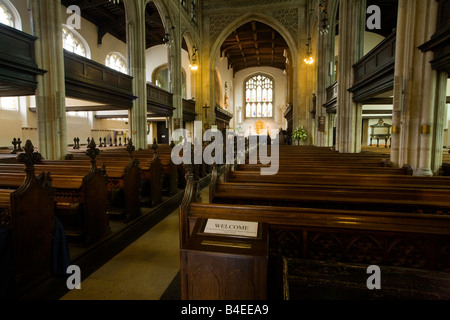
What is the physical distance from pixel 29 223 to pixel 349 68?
8.72m

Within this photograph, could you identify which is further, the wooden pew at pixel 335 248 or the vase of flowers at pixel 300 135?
the vase of flowers at pixel 300 135

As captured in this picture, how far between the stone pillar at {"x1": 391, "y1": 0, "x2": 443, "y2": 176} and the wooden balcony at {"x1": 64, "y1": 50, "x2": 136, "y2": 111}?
315 inches

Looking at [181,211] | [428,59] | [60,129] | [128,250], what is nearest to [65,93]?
[60,129]


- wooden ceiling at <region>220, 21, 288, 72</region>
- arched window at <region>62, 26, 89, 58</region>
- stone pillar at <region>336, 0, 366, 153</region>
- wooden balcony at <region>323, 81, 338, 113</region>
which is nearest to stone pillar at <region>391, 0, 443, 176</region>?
stone pillar at <region>336, 0, 366, 153</region>

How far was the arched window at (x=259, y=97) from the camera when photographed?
27.7 m

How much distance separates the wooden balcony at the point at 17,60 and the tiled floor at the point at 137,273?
4757 millimetres

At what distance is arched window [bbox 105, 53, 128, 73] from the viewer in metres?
15.3

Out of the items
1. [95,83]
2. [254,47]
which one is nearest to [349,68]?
[95,83]

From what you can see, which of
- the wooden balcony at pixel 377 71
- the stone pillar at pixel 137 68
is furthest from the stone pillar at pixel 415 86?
the stone pillar at pixel 137 68

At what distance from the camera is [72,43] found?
41.1ft

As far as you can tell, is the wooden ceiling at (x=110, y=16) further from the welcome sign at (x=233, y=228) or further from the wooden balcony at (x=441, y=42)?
the welcome sign at (x=233, y=228)

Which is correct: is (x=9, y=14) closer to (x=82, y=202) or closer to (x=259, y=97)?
(x=82, y=202)
